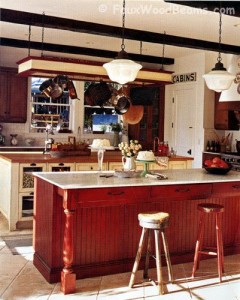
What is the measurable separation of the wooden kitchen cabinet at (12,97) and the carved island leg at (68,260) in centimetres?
582

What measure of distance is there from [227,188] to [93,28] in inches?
117

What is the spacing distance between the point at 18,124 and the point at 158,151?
384 cm

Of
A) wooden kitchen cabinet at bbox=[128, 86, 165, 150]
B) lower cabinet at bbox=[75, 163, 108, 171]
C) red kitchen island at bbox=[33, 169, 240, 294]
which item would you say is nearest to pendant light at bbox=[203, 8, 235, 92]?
red kitchen island at bbox=[33, 169, 240, 294]

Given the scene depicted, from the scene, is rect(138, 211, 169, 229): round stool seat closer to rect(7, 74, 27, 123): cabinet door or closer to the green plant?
rect(7, 74, 27, 123): cabinet door

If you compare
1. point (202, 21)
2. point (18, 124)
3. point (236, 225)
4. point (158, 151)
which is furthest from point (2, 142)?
point (236, 225)

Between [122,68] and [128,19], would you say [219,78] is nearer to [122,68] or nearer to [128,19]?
[122,68]

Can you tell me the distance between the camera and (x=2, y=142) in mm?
9047

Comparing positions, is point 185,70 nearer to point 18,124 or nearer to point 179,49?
point 179,49

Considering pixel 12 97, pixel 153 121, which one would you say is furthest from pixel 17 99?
pixel 153 121

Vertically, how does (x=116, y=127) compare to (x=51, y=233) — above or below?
above

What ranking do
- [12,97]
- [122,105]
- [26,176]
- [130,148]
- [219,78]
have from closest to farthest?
[219,78]
[130,148]
[26,176]
[122,105]
[12,97]

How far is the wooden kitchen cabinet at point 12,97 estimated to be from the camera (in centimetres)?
889

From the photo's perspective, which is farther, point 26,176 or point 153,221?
point 26,176

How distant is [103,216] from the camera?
4.10 metres
